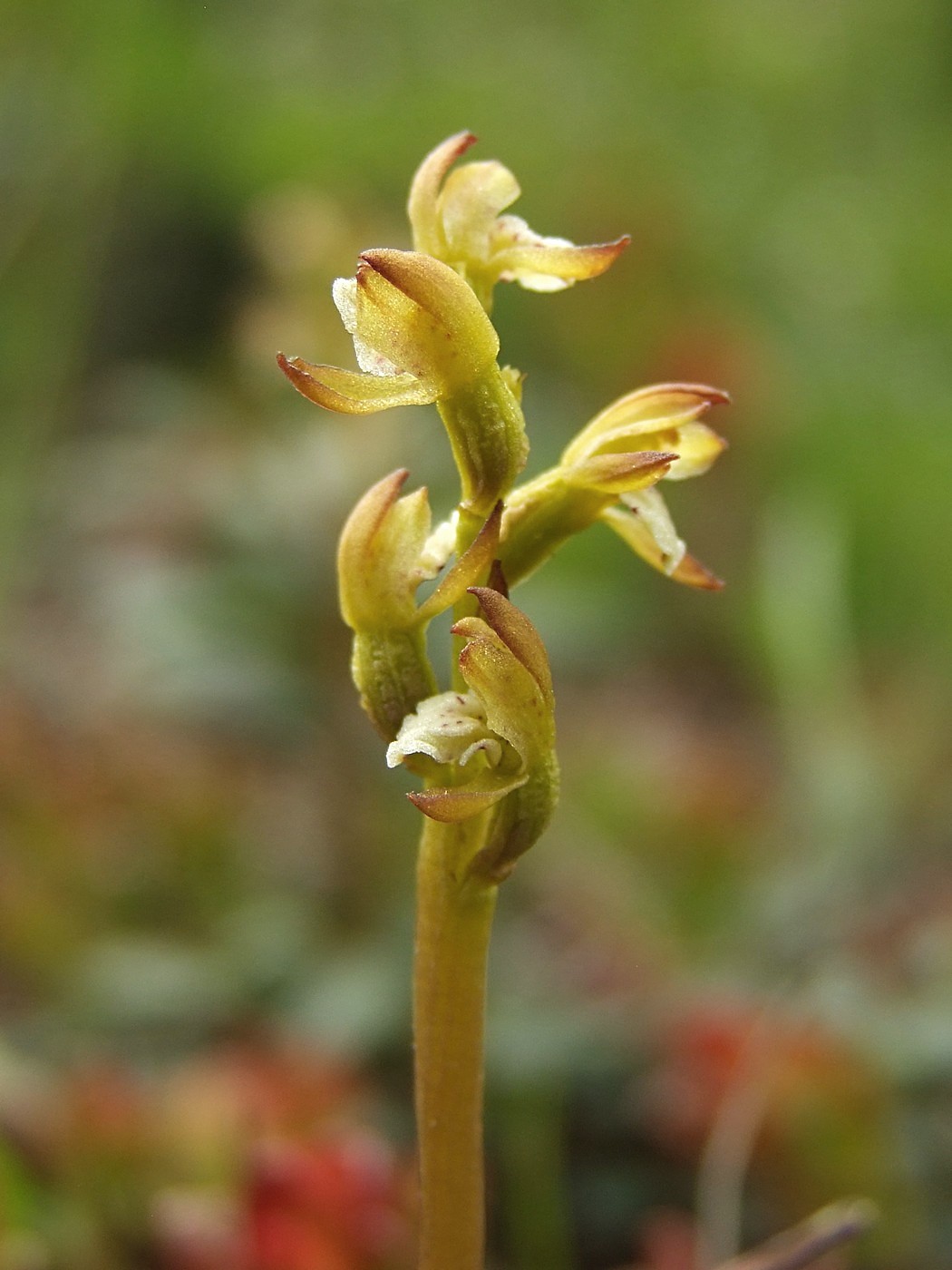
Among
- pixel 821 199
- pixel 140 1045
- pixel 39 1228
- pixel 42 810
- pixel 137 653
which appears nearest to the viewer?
pixel 39 1228

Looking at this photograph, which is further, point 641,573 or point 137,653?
point 641,573

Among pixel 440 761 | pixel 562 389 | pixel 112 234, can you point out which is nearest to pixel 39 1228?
pixel 440 761

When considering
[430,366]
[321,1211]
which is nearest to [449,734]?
[430,366]

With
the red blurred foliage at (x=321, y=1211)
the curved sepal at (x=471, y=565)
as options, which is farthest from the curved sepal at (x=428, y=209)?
the red blurred foliage at (x=321, y=1211)

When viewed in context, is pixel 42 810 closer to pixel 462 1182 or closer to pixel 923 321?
pixel 462 1182

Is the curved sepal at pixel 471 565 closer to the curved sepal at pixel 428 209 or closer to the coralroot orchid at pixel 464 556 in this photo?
the coralroot orchid at pixel 464 556

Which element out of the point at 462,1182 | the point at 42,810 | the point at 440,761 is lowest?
the point at 42,810
